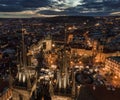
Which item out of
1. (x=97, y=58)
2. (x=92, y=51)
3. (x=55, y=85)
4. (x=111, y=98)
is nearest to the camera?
(x=55, y=85)

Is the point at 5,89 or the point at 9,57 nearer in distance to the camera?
the point at 5,89

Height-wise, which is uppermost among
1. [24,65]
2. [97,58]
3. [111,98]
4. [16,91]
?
[24,65]

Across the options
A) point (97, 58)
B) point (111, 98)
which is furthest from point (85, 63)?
point (111, 98)

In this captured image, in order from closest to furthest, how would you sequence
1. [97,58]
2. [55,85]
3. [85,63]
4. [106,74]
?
[55,85], [106,74], [85,63], [97,58]

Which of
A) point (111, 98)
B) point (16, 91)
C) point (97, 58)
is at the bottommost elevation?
point (97, 58)

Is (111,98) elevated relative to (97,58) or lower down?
elevated

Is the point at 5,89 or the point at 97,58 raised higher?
the point at 5,89

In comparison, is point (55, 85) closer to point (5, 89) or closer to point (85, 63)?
point (5, 89)

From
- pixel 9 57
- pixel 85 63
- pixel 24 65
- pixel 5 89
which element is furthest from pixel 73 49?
pixel 24 65

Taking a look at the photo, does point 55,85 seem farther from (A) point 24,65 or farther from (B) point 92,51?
(B) point 92,51
